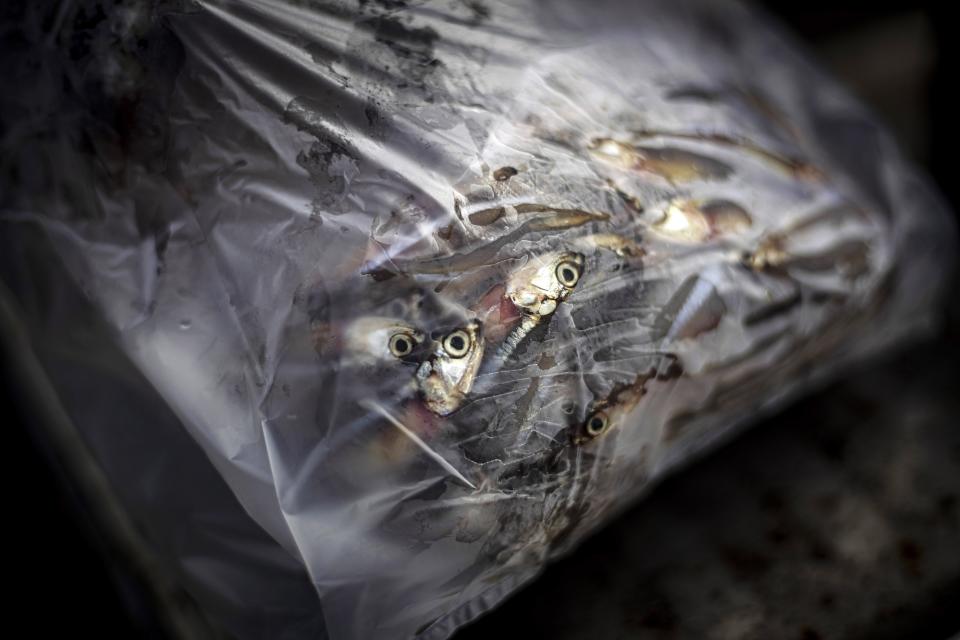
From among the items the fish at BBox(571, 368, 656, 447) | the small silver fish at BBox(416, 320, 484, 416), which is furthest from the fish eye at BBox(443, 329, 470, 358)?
the fish at BBox(571, 368, 656, 447)

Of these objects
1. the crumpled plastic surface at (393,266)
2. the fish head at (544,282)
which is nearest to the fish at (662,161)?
the crumpled plastic surface at (393,266)

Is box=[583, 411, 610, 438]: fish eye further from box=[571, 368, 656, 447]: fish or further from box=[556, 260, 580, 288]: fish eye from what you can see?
box=[556, 260, 580, 288]: fish eye

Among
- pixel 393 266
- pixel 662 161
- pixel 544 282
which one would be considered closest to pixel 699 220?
pixel 662 161

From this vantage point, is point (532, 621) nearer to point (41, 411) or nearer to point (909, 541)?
point (909, 541)

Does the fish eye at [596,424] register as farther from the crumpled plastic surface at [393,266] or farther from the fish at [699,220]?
the fish at [699,220]

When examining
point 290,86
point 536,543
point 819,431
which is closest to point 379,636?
point 536,543

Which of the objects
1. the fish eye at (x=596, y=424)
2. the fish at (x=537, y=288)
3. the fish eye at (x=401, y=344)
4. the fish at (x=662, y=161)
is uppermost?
the fish at (x=662, y=161)
